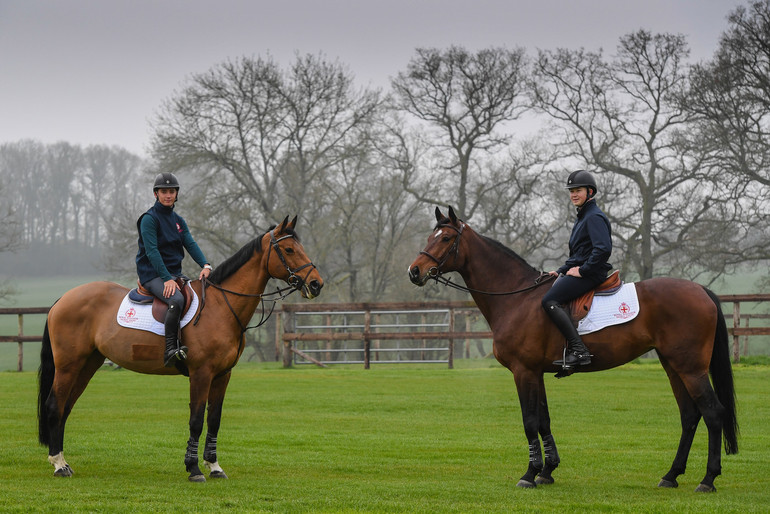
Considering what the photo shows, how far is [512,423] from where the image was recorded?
13.5 meters

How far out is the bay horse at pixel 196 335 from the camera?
8.60m

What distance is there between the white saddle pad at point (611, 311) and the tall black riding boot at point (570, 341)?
0.20 meters

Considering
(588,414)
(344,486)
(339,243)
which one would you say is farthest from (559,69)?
(344,486)

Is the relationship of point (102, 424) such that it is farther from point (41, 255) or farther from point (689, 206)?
point (41, 255)

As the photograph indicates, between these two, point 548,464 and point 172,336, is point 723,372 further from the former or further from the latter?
point 172,336

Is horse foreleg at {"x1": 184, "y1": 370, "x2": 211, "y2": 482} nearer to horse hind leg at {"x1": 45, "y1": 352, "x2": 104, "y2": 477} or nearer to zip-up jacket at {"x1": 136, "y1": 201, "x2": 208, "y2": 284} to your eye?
zip-up jacket at {"x1": 136, "y1": 201, "x2": 208, "y2": 284}

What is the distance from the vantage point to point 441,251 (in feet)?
29.3

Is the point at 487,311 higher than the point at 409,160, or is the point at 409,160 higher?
the point at 409,160

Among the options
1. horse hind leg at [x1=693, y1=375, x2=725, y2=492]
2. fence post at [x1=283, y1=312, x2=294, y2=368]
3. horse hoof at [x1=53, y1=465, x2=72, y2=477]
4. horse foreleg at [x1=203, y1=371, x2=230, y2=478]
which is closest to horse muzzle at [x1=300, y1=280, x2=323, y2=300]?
horse foreleg at [x1=203, y1=371, x2=230, y2=478]

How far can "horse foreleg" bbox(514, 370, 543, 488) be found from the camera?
8227 mm

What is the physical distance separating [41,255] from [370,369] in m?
55.9

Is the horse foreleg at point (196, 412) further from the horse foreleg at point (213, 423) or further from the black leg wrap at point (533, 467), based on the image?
the black leg wrap at point (533, 467)

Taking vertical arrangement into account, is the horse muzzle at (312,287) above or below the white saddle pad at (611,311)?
above

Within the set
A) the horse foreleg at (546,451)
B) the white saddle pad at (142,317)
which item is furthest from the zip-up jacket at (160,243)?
the horse foreleg at (546,451)
